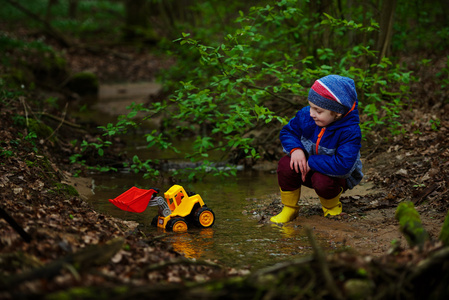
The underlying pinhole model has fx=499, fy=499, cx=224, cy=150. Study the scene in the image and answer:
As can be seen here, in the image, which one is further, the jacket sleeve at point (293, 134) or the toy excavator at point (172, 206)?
the jacket sleeve at point (293, 134)

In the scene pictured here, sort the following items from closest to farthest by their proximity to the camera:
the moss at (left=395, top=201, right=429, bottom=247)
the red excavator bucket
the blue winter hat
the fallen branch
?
Answer: the fallen branch
the moss at (left=395, top=201, right=429, bottom=247)
the blue winter hat
the red excavator bucket

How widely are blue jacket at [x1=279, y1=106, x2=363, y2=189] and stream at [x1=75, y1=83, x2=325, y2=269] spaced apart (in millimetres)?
718

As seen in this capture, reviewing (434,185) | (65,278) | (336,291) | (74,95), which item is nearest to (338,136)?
(434,185)

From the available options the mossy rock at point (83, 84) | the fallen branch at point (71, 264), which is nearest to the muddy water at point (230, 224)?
the fallen branch at point (71, 264)

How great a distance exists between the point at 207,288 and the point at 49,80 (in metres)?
13.0

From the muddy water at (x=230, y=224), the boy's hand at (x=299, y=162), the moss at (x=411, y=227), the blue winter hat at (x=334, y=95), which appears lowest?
the muddy water at (x=230, y=224)

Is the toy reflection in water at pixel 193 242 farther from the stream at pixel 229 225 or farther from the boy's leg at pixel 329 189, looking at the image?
the boy's leg at pixel 329 189

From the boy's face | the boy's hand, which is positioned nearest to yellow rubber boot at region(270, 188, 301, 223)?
the boy's hand

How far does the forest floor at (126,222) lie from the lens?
9.35 feet

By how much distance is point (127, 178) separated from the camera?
717 centimetres

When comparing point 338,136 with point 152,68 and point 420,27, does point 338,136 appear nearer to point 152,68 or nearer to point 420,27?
point 420,27

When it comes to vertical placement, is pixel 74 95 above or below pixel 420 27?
below

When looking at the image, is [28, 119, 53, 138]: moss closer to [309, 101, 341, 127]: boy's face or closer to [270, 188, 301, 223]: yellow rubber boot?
→ [270, 188, 301, 223]: yellow rubber boot

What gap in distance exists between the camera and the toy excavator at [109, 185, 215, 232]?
482cm
